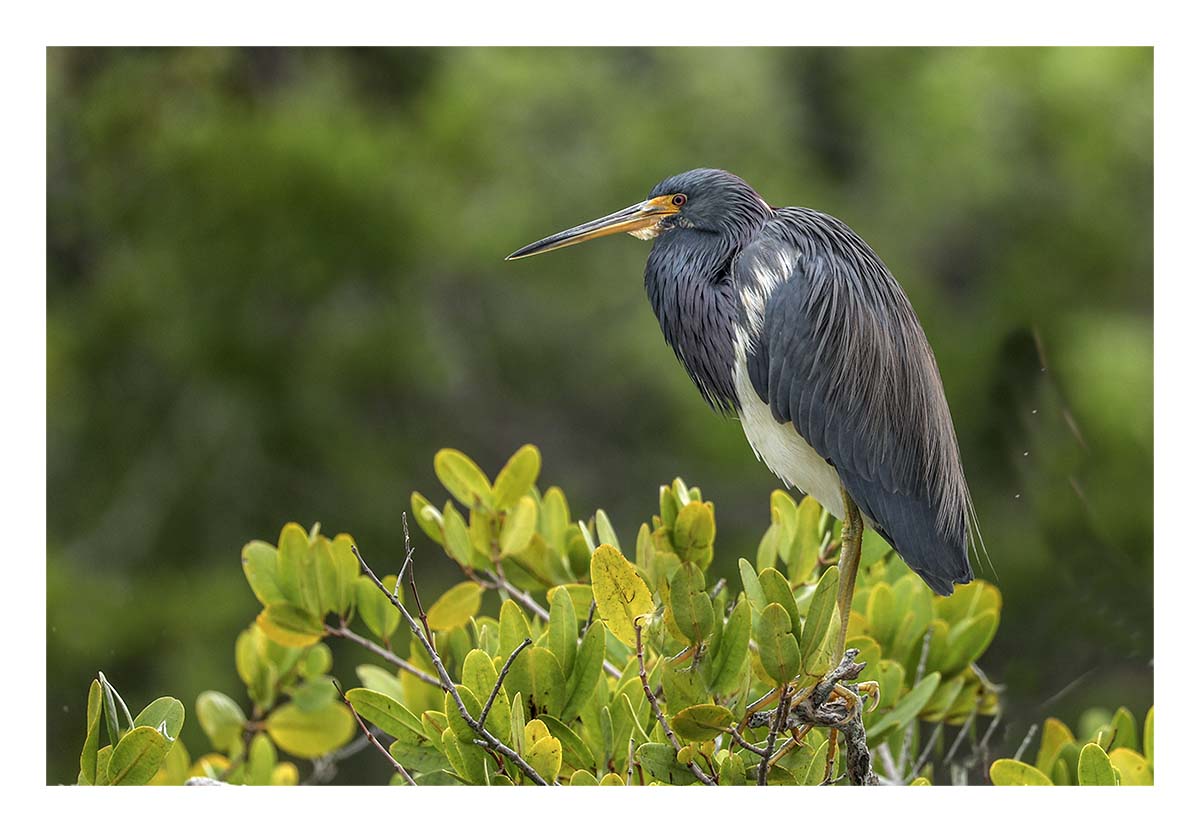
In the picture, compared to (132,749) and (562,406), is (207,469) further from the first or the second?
(132,749)

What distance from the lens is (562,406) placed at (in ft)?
13.5

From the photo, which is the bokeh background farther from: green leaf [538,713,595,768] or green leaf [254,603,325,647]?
green leaf [538,713,595,768]

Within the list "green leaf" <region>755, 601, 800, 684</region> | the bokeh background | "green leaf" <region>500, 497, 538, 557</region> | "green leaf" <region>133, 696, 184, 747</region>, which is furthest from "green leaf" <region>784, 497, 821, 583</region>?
the bokeh background

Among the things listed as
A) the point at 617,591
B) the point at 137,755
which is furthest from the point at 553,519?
the point at 137,755

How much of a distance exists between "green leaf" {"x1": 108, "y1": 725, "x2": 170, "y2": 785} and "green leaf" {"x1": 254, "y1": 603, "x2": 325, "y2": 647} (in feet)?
0.90

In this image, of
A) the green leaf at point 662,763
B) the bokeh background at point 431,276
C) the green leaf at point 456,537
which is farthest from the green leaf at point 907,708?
the bokeh background at point 431,276

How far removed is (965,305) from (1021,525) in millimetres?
1421

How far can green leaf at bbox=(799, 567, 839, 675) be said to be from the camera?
1151 mm

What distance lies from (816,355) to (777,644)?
0.37 m

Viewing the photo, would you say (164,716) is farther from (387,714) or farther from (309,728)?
(309,728)

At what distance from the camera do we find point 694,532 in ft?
4.53

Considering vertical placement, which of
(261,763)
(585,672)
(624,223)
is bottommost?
(261,763)

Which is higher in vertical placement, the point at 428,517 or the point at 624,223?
the point at 624,223

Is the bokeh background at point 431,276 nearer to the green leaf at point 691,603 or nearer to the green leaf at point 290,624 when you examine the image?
the green leaf at point 290,624
